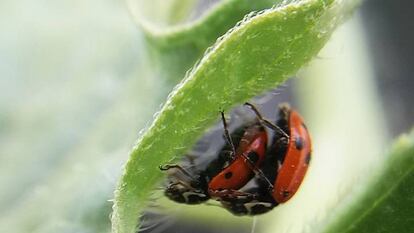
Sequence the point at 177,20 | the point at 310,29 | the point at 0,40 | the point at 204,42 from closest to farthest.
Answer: the point at 310,29 < the point at 204,42 < the point at 177,20 < the point at 0,40

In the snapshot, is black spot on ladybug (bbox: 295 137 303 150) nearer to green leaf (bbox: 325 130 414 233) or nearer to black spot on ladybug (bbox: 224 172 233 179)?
black spot on ladybug (bbox: 224 172 233 179)

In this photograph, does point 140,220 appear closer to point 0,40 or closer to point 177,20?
point 177,20

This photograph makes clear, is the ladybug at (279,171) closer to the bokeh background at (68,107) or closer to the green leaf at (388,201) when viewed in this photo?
the bokeh background at (68,107)

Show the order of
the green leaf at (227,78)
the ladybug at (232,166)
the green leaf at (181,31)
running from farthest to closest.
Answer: the ladybug at (232,166)
the green leaf at (181,31)
the green leaf at (227,78)

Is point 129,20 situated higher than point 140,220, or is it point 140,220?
point 129,20

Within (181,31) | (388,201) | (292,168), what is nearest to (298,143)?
(292,168)

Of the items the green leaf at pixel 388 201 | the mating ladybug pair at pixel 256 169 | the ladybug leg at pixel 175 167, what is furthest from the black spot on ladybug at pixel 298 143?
the green leaf at pixel 388 201

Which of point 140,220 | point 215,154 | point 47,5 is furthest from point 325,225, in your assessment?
point 47,5
